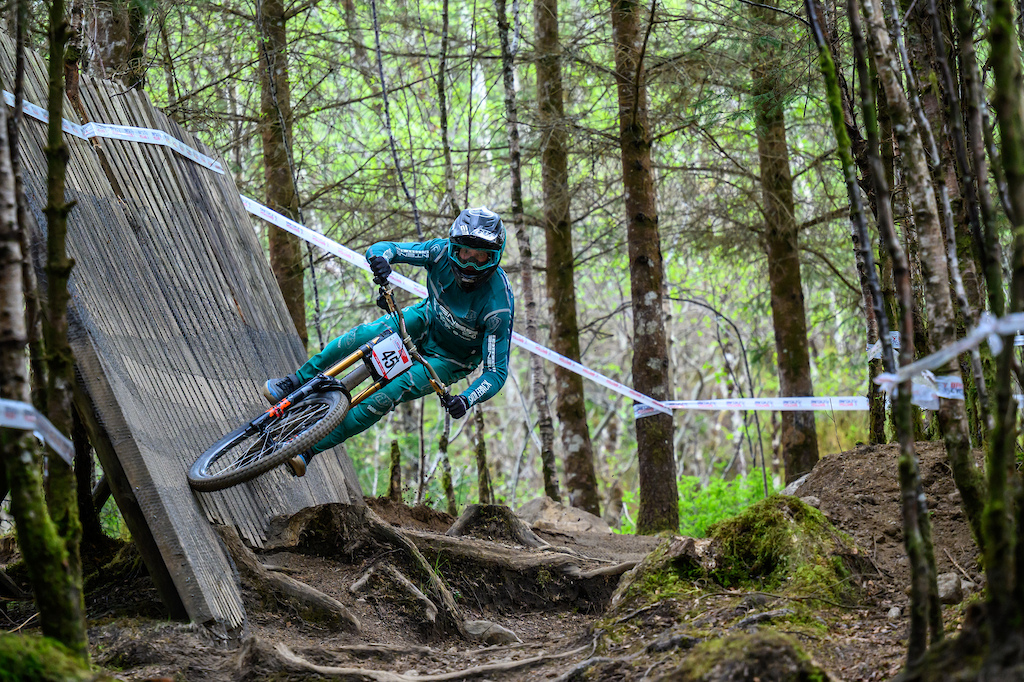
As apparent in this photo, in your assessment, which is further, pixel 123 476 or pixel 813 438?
pixel 813 438

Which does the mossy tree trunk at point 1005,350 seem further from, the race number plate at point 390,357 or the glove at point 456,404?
the race number plate at point 390,357

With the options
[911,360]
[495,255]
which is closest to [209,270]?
[495,255]

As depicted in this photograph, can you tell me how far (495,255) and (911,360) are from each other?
3.42 m

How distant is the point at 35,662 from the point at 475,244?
377cm

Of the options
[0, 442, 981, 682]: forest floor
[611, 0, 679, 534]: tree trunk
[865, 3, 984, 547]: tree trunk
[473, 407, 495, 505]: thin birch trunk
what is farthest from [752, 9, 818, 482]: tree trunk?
[865, 3, 984, 547]: tree trunk

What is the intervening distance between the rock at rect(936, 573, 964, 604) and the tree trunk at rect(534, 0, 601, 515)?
20.3 ft

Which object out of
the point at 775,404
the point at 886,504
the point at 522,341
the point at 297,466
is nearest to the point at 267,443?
the point at 297,466

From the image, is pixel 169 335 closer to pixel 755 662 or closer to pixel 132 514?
pixel 132 514

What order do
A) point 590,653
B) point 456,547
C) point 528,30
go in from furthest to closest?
point 528,30
point 456,547
point 590,653

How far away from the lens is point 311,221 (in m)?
13.1

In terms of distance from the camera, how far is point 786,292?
10.1m

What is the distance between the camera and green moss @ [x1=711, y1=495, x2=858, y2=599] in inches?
160

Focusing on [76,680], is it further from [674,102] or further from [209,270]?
[674,102]

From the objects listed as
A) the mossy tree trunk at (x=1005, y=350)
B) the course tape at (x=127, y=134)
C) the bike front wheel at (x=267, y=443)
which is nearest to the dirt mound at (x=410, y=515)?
the bike front wheel at (x=267, y=443)
